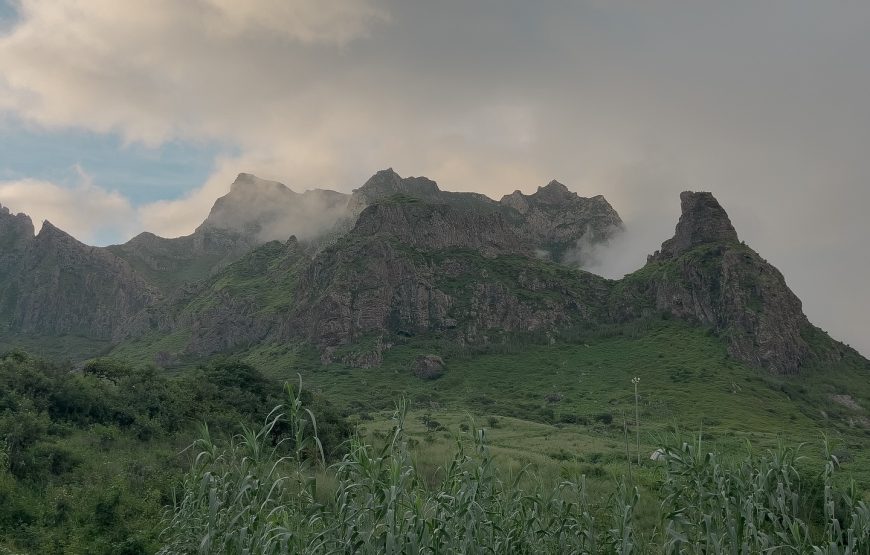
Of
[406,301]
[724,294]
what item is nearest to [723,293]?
[724,294]

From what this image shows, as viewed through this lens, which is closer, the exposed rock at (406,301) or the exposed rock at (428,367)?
the exposed rock at (428,367)

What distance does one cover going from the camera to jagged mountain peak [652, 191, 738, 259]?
179 metres

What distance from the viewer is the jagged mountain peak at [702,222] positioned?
179 meters

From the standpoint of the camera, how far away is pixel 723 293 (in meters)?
156

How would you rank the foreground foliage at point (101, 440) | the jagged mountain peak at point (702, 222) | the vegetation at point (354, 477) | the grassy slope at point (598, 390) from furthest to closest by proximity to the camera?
the jagged mountain peak at point (702, 222)
the grassy slope at point (598, 390)
the foreground foliage at point (101, 440)
the vegetation at point (354, 477)

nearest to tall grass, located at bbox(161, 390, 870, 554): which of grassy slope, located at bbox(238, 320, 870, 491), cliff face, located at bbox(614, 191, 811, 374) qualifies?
grassy slope, located at bbox(238, 320, 870, 491)

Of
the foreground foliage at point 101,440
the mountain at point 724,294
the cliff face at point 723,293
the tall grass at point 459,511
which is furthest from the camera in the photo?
the mountain at point 724,294

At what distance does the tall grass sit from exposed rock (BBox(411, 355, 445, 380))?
13214 centimetres

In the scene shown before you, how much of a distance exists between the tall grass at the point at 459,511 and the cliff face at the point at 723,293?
142380 millimetres

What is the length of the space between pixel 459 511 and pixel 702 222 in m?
192

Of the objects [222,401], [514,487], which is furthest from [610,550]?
[222,401]

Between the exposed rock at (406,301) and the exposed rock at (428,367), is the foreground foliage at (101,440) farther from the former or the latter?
the exposed rock at (406,301)

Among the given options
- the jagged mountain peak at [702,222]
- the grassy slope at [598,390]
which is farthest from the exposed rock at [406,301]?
the jagged mountain peak at [702,222]

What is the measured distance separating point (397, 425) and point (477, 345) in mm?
162696
